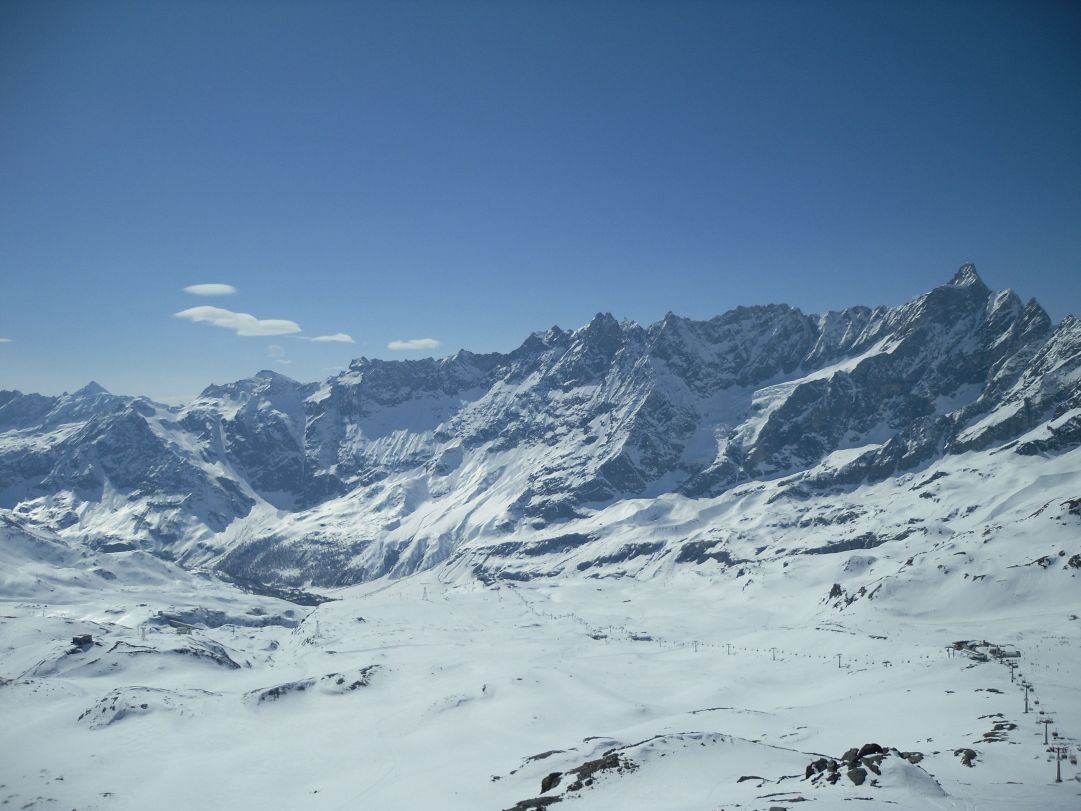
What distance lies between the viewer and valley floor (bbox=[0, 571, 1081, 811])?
57.3m

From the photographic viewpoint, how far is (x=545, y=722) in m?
102

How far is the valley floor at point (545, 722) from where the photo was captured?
188ft

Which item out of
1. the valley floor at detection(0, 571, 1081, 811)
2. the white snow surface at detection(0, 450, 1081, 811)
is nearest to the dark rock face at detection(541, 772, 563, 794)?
the valley floor at detection(0, 571, 1081, 811)

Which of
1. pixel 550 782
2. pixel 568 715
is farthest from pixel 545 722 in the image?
pixel 550 782

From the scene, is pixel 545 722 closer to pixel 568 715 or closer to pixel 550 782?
pixel 568 715

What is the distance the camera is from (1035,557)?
189 m

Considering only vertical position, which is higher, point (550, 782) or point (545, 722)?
point (550, 782)

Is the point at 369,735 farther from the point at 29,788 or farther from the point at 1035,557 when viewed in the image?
the point at 1035,557

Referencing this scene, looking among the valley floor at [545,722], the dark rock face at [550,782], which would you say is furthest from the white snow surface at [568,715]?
the dark rock face at [550,782]

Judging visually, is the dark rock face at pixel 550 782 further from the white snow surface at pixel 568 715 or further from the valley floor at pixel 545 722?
the white snow surface at pixel 568 715

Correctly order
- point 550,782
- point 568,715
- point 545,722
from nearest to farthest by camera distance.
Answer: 1. point 550,782
2. point 545,722
3. point 568,715

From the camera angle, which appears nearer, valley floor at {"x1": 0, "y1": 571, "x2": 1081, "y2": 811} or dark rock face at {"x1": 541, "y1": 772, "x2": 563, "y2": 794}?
valley floor at {"x1": 0, "y1": 571, "x2": 1081, "y2": 811}

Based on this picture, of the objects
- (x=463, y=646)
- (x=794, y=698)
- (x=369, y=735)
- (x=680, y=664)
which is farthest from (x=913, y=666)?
(x=463, y=646)

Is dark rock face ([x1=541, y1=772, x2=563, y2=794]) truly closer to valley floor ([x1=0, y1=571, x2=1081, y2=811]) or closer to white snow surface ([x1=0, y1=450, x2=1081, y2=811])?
valley floor ([x1=0, y1=571, x2=1081, y2=811])
